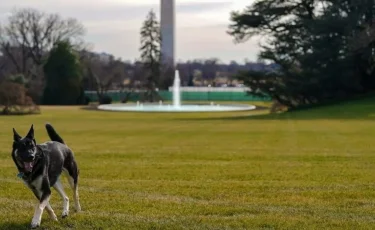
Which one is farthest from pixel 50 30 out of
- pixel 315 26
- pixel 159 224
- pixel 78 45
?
pixel 159 224

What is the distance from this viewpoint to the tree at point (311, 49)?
48.2 metres

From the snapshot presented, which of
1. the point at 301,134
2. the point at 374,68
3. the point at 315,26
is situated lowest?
the point at 301,134

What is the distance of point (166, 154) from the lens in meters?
17.7

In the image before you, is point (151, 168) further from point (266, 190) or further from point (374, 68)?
point (374, 68)

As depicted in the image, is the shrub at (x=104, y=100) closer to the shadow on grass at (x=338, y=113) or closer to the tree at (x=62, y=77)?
the tree at (x=62, y=77)

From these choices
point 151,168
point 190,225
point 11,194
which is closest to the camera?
point 190,225

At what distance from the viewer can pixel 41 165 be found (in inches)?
281

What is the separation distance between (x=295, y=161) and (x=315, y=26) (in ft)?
113

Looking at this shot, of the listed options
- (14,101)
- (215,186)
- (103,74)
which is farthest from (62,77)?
(215,186)

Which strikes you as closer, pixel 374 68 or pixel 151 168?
pixel 151 168

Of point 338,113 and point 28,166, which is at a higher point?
point 28,166

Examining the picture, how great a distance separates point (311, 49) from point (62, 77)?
118ft

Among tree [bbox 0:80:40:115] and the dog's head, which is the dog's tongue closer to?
the dog's head

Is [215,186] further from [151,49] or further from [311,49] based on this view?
[151,49]
